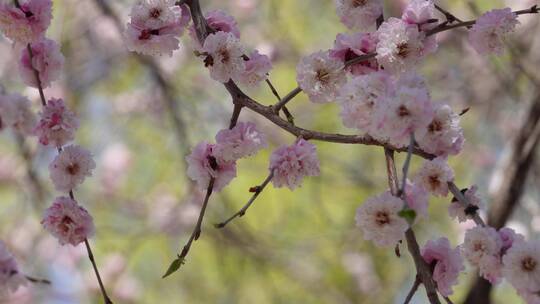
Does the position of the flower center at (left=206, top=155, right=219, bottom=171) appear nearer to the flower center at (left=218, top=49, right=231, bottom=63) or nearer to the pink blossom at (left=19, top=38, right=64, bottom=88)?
the flower center at (left=218, top=49, right=231, bottom=63)

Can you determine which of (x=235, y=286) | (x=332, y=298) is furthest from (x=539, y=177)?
(x=235, y=286)

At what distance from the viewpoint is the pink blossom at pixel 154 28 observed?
1.20 meters

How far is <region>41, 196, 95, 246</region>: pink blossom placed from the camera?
4.05ft

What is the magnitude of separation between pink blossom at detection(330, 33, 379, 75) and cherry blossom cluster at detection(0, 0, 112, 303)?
0.46 m

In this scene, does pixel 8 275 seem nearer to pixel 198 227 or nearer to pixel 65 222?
pixel 65 222

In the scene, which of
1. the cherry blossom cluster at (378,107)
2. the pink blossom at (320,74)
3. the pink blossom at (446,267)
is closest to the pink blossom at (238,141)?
the cherry blossom cluster at (378,107)

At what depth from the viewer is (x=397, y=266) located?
3.94 metres

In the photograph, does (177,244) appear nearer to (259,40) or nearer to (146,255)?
(146,255)

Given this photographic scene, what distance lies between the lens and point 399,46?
1.14 metres

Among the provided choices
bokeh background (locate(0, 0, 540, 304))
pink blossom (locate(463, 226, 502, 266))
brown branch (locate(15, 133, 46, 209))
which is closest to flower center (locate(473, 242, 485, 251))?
pink blossom (locate(463, 226, 502, 266))

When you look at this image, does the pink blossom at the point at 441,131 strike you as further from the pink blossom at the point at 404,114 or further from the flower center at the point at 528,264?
the flower center at the point at 528,264

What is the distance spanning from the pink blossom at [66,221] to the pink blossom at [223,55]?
1.08 ft

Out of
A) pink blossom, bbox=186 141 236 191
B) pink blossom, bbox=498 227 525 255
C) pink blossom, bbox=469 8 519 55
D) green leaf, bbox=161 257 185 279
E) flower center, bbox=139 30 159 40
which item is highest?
flower center, bbox=139 30 159 40

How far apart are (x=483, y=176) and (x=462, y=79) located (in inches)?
42.3
